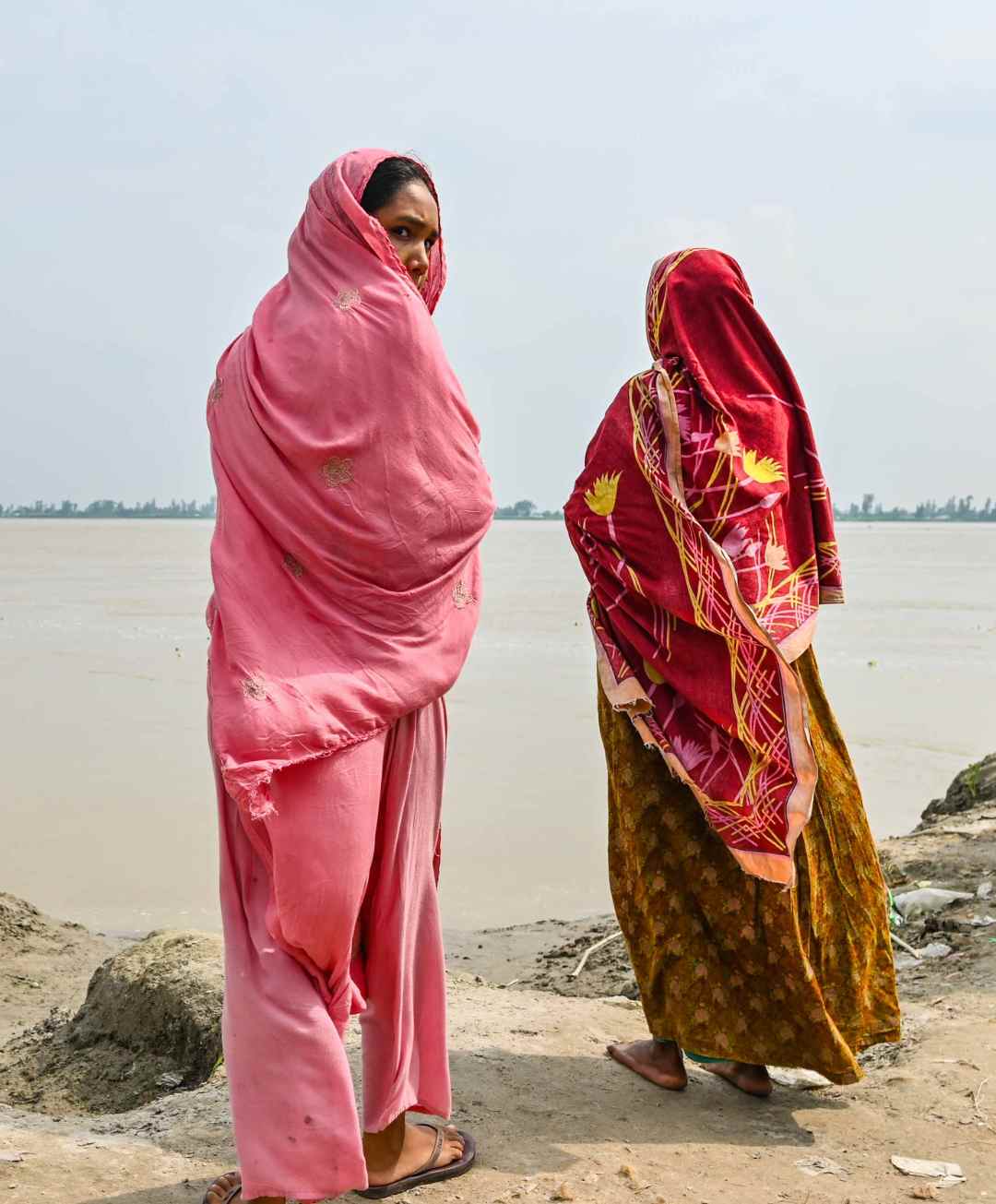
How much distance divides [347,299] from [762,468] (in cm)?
126

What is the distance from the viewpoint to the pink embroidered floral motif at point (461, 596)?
8.64ft

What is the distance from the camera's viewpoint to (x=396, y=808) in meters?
2.58

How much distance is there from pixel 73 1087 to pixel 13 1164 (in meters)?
1.19

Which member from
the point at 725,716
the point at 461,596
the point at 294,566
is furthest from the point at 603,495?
the point at 294,566

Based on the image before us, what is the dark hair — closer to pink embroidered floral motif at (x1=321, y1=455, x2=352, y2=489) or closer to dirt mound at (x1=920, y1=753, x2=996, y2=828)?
pink embroidered floral motif at (x1=321, y1=455, x2=352, y2=489)

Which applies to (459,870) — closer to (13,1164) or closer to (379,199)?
(13,1164)

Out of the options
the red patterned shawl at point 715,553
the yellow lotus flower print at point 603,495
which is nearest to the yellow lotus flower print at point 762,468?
the red patterned shawl at point 715,553

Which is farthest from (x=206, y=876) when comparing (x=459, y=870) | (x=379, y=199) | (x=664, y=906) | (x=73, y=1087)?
(x=379, y=199)

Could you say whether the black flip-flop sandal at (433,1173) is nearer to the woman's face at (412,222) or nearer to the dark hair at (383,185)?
the woman's face at (412,222)

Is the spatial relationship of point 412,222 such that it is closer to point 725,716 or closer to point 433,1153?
point 725,716

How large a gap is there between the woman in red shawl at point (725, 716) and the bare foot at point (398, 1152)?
73cm

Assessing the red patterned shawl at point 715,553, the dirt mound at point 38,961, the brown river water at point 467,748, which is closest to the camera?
the red patterned shawl at point 715,553

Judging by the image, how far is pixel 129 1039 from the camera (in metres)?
4.06

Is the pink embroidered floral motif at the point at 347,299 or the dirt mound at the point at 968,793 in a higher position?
the pink embroidered floral motif at the point at 347,299
